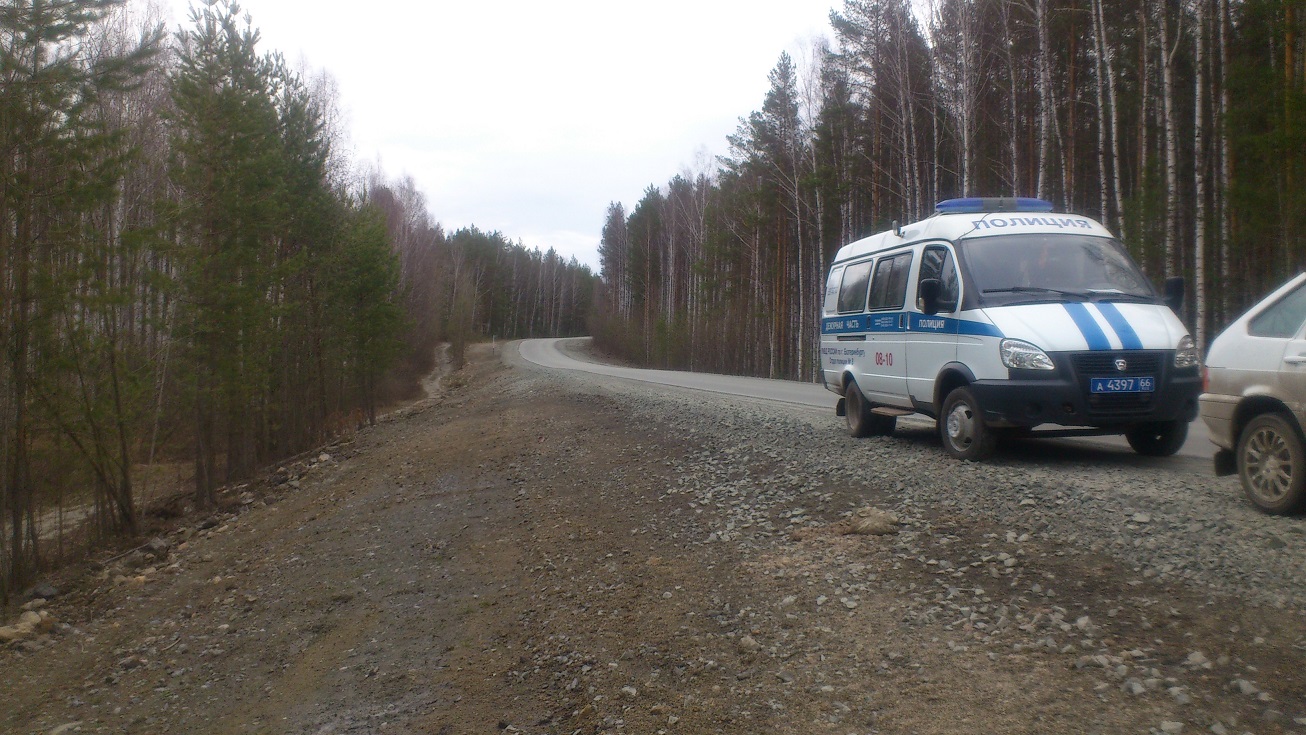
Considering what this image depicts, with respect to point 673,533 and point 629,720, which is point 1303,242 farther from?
point 629,720

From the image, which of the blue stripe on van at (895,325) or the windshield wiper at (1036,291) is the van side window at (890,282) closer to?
the blue stripe on van at (895,325)

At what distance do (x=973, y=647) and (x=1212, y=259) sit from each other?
23410mm

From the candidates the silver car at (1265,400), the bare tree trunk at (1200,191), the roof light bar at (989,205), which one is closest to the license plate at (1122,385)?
the silver car at (1265,400)

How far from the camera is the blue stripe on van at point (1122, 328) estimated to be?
24.7 feet

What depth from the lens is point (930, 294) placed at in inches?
342

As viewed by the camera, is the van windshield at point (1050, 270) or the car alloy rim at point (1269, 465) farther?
the van windshield at point (1050, 270)

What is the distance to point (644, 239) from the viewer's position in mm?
70125

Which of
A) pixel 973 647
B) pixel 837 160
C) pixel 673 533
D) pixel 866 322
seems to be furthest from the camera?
pixel 837 160

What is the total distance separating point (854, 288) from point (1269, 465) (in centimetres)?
582

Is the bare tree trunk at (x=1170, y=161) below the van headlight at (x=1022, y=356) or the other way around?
the other way around

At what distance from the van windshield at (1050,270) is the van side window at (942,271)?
0.68ft

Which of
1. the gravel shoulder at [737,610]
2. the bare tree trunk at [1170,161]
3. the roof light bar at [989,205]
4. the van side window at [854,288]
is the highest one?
the bare tree trunk at [1170,161]

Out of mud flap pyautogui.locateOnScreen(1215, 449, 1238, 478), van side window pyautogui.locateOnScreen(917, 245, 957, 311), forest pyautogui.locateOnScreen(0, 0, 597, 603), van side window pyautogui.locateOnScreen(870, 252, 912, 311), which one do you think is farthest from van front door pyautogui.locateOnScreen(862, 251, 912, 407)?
forest pyautogui.locateOnScreen(0, 0, 597, 603)

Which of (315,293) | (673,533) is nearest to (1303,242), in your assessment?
(673,533)
